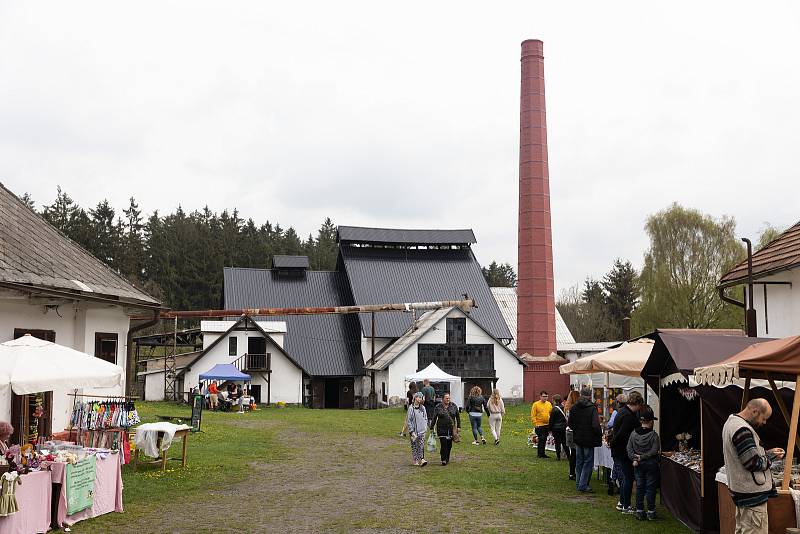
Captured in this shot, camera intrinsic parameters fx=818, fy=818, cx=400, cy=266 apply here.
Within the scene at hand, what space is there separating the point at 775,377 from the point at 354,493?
723 centimetres

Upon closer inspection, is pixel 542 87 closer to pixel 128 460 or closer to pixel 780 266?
pixel 780 266

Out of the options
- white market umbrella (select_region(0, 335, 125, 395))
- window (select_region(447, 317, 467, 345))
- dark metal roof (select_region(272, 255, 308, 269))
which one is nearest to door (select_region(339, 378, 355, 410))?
window (select_region(447, 317, 467, 345))

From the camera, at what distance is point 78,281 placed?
51.6 ft

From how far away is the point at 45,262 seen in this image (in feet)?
50.7

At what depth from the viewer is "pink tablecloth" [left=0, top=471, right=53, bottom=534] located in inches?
365

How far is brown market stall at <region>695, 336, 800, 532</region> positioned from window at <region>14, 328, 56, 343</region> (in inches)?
443

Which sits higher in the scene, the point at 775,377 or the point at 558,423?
the point at 775,377

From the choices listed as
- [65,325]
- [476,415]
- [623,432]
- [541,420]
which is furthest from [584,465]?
[65,325]

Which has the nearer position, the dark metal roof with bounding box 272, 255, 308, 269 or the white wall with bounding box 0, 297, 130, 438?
the white wall with bounding box 0, 297, 130, 438

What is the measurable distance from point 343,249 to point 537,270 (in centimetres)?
1625

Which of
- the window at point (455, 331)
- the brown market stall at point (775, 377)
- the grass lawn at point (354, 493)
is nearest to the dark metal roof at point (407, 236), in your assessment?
the window at point (455, 331)

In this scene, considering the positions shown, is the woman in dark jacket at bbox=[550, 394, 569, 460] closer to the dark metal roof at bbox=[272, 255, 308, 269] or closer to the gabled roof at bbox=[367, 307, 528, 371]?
the gabled roof at bbox=[367, 307, 528, 371]

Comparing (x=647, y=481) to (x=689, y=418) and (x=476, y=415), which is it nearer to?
(x=689, y=418)

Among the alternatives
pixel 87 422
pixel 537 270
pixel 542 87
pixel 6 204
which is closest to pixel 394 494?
pixel 87 422
